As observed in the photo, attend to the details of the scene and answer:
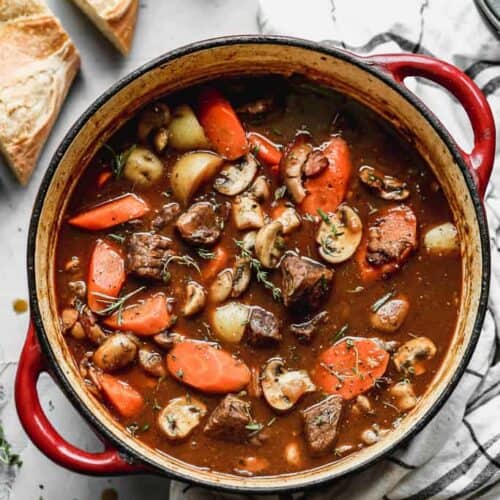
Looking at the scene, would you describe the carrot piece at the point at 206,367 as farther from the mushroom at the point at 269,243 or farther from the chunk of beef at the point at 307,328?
the mushroom at the point at 269,243

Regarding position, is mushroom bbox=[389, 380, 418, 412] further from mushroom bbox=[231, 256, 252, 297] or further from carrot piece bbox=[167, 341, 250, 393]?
→ mushroom bbox=[231, 256, 252, 297]

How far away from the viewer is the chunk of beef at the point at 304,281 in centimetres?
316

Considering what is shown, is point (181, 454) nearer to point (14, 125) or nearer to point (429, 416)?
point (429, 416)

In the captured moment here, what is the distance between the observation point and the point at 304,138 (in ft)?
11.0

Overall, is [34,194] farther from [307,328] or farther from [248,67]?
[307,328]

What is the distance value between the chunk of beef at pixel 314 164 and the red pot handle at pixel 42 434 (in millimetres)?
1069

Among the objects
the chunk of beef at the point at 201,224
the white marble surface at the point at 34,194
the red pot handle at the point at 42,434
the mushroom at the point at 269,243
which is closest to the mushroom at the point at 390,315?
the mushroom at the point at 269,243

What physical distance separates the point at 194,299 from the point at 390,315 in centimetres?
68

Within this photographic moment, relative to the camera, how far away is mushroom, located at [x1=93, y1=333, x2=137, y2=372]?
128 inches

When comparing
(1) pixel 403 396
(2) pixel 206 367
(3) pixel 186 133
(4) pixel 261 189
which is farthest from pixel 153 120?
(1) pixel 403 396

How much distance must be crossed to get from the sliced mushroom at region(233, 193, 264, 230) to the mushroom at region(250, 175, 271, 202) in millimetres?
18

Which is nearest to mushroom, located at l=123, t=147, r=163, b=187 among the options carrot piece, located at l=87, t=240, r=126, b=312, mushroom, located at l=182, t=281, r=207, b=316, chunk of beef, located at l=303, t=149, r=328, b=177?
carrot piece, located at l=87, t=240, r=126, b=312

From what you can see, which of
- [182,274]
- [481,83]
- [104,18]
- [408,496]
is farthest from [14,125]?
[408,496]

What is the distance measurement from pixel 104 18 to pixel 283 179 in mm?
1012
